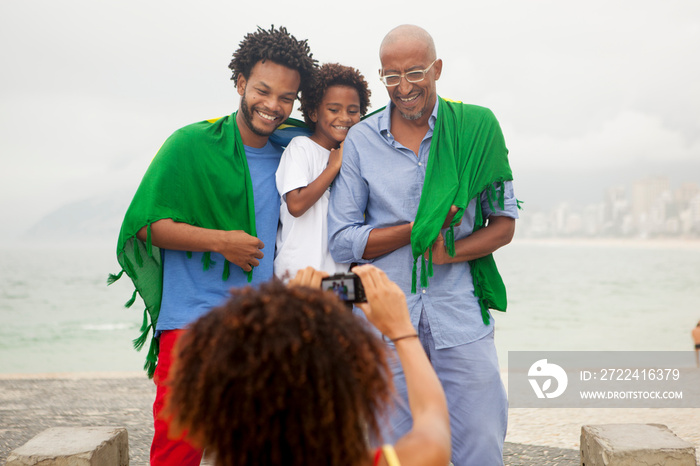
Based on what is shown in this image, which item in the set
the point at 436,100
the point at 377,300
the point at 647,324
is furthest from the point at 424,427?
the point at 647,324

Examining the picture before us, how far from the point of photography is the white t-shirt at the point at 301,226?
3.02 metres

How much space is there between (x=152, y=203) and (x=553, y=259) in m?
61.2

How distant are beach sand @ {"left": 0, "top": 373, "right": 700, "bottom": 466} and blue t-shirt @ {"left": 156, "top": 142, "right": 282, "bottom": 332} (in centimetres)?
234

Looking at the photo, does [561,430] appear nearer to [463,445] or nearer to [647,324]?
[463,445]

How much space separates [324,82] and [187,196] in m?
0.84

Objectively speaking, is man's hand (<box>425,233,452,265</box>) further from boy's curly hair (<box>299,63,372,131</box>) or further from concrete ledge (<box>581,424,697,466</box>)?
concrete ledge (<box>581,424,697,466</box>)

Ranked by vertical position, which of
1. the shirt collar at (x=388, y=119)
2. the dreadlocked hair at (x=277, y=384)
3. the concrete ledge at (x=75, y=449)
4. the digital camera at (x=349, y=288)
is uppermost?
the shirt collar at (x=388, y=119)

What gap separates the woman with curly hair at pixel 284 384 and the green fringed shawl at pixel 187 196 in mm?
1560

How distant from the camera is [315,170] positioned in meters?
3.12

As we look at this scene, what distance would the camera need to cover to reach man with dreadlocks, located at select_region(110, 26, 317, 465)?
298 centimetres

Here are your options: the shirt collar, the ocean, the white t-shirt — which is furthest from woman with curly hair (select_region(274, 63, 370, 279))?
the ocean

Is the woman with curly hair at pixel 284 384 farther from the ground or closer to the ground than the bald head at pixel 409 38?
closer to the ground

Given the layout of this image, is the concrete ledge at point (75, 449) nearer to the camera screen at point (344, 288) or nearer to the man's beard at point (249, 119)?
the man's beard at point (249, 119)

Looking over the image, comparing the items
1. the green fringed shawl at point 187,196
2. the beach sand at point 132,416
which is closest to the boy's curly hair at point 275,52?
the green fringed shawl at point 187,196
